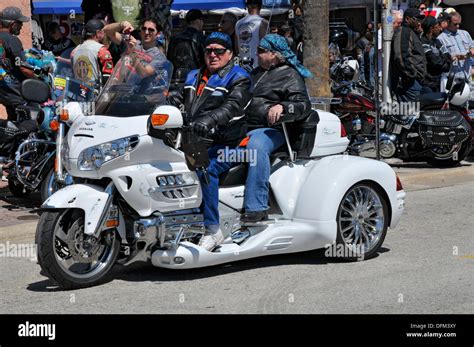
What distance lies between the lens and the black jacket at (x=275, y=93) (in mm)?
7824

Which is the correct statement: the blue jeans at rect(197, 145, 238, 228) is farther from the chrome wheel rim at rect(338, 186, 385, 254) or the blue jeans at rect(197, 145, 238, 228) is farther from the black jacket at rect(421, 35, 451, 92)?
the black jacket at rect(421, 35, 451, 92)

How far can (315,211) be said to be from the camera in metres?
7.61

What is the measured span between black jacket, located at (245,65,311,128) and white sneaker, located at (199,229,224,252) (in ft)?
3.74

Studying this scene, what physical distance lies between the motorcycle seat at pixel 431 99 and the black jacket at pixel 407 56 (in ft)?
0.92

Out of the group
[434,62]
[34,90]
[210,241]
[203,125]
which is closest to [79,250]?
[210,241]

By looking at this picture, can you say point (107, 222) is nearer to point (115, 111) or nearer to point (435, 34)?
point (115, 111)

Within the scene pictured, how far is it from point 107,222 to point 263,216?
4.51ft

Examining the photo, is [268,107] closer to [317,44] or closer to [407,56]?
[317,44]

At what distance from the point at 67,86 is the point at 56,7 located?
12.0 meters

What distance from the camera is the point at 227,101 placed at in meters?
7.30

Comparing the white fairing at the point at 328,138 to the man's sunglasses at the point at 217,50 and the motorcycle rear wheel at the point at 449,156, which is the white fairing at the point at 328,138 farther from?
the motorcycle rear wheel at the point at 449,156
